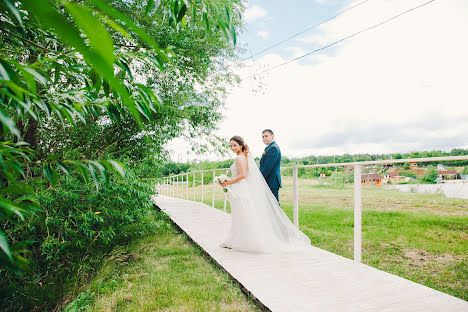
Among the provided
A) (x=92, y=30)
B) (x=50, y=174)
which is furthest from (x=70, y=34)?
(x=50, y=174)

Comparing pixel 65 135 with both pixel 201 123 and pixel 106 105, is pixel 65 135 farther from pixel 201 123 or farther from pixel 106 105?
pixel 106 105

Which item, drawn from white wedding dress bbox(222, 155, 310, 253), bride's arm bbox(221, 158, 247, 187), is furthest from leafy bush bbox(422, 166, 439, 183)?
bride's arm bbox(221, 158, 247, 187)

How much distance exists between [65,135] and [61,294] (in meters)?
3.02

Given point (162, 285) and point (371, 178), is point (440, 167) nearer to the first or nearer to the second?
point (371, 178)

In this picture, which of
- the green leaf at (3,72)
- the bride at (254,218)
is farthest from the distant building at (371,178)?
the green leaf at (3,72)

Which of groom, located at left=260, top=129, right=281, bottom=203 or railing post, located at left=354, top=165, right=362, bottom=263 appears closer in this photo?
railing post, located at left=354, top=165, right=362, bottom=263

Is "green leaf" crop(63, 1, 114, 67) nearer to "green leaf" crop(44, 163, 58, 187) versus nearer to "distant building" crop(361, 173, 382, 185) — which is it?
"green leaf" crop(44, 163, 58, 187)

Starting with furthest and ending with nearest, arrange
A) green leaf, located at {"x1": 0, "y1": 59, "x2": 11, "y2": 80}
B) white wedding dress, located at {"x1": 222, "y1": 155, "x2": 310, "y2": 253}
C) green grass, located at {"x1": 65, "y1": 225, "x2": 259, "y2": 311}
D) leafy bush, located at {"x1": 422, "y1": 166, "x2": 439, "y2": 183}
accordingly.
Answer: white wedding dress, located at {"x1": 222, "y1": 155, "x2": 310, "y2": 253}, leafy bush, located at {"x1": 422, "y1": 166, "x2": 439, "y2": 183}, green grass, located at {"x1": 65, "y1": 225, "x2": 259, "y2": 311}, green leaf, located at {"x1": 0, "y1": 59, "x2": 11, "y2": 80}

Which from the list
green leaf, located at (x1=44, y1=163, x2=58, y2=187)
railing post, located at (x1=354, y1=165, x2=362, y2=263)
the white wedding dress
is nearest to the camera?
green leaf, located at (x1=44, y1=163, x2=58, y2=187)

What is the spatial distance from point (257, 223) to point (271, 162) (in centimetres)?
111

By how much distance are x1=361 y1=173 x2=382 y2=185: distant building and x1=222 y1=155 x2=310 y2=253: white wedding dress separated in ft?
4.38

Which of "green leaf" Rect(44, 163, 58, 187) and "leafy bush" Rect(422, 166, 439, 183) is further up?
"green leaf" Rect(44, 163, 58, 187)

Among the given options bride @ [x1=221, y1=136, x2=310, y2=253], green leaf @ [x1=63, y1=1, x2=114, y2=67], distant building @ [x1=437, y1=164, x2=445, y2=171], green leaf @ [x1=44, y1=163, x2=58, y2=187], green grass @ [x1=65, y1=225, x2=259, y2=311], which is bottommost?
green grass @ [x1=65, y1=225, x2=259, y2=311]

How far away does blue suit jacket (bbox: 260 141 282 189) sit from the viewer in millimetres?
5082
